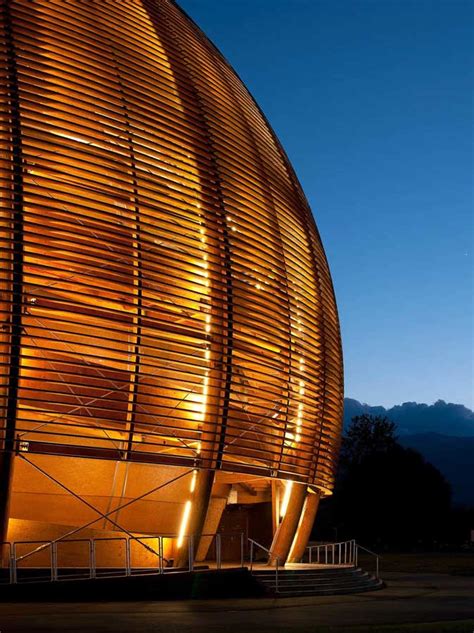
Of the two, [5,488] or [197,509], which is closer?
[5,488]

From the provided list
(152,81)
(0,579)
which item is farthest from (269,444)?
(152,81)

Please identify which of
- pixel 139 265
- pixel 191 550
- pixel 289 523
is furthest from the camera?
pixel 289 523

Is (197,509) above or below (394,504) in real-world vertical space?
above

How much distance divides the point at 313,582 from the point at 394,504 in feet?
153

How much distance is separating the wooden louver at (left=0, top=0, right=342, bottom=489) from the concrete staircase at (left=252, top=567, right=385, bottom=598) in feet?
6.95

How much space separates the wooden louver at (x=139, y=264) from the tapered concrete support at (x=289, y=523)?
44 centimetres

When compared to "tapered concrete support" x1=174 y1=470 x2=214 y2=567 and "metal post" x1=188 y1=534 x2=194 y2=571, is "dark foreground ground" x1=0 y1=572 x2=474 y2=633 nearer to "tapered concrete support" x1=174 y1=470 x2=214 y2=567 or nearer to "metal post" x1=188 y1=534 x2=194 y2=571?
"metal post" x1=188 y1=534 x2=194 y2=571

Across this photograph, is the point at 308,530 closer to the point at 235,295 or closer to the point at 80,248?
the point at 235,295

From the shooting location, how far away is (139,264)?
1858 centimetres

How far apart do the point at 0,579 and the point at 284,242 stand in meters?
10.1

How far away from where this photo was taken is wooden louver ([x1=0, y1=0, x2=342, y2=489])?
17359 millimetres

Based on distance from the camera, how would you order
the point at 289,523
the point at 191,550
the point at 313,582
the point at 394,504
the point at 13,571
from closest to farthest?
the point at 13,571 → the point at 191,550 → the point at 313,582 → the point at 289,523 → the point at 394,504

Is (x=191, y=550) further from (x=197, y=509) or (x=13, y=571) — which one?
(x=13, y=571)

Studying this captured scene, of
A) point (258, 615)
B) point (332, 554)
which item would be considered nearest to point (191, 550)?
point (258, 615)
